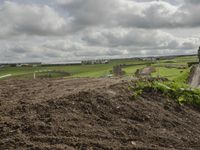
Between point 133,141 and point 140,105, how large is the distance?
197cm

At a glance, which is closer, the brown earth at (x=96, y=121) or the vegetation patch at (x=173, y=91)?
the brown earth at (x=96, y=121)

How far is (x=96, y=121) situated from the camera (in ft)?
28.2

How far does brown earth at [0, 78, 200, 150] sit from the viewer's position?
25.1 feet

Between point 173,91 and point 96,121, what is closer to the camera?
point 96,121

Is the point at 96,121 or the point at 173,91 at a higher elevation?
the point at 173,91

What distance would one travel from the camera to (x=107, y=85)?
11.0 m

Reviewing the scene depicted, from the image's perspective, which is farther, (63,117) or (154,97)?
(154,97)

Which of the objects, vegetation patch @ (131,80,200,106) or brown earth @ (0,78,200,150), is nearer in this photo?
brown earth @ (0,78,200,150)

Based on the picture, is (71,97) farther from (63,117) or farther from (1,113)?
(1,113)

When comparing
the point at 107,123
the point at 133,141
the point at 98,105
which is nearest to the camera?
the point at 133,141

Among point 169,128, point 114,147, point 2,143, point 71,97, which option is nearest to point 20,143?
point 2,143

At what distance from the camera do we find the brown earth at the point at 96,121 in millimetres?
7652

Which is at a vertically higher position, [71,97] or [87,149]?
[71,97]

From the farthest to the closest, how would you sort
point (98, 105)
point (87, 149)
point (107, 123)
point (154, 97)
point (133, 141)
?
point (154, 97) → point (98, 105) → point (107, 123) → point (133, 141) → point (87, 149)
